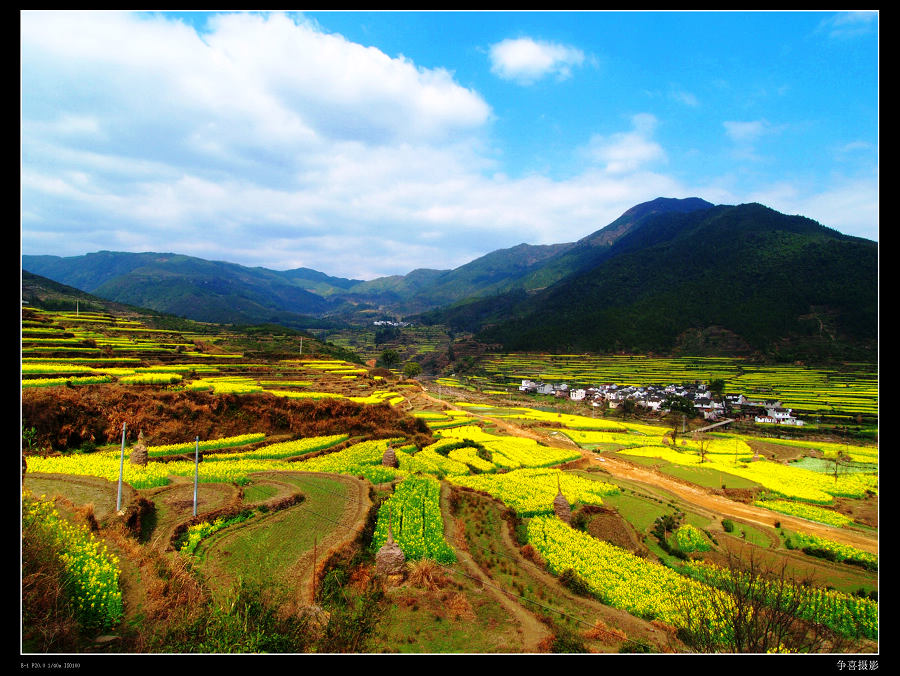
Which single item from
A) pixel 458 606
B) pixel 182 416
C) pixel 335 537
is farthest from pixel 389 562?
pixel 182 416

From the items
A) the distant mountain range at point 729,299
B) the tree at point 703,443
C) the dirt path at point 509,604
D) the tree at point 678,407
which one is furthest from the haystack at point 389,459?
the distant mountain range at point 729,299

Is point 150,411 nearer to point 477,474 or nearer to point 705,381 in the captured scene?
point 477,474

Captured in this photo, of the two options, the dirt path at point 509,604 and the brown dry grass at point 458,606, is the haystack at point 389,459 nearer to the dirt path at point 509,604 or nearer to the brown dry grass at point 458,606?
the dirt path at point 509,604

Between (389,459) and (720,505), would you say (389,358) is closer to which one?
(389,459)

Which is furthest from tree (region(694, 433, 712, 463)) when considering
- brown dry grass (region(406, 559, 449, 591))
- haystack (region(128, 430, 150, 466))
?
haystack (region(128, 430, 150, 466))

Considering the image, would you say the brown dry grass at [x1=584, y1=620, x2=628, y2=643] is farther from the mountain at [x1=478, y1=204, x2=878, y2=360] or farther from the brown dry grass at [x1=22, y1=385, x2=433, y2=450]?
the mountain at [x1=478, y1=204, x2=878, y2=360]
